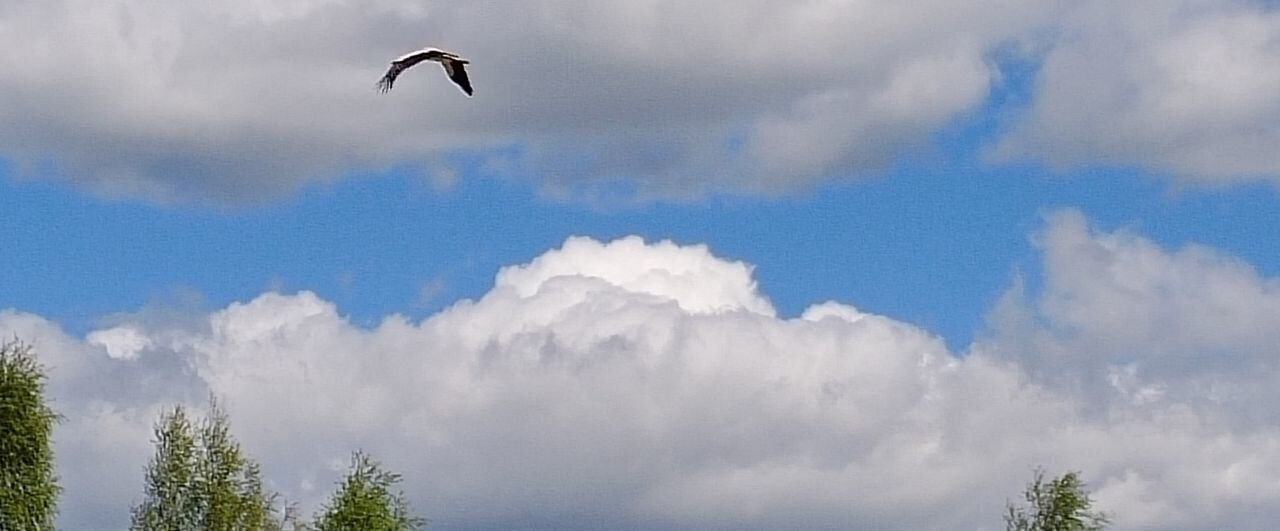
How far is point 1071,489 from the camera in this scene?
11506cm

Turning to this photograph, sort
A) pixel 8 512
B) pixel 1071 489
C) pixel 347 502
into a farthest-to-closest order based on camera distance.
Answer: pixel 1071 489 < pixel 347 502 < pixel 8 512

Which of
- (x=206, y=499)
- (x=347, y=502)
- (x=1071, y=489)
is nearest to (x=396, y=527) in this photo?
(x=347, y=502)

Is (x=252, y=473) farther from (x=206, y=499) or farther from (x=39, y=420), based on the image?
(x=39, y=420)

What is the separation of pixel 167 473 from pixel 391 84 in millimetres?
36857

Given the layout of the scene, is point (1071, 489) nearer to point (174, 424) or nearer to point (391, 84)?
point (174, 424)

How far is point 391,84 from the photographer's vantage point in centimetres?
7144

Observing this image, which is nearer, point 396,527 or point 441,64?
point 441,64

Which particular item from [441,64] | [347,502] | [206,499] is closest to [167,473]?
[206,499]

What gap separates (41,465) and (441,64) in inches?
1467

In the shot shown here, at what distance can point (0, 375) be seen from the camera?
101750mm

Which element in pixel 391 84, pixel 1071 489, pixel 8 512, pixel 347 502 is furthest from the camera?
pixel 1071 489

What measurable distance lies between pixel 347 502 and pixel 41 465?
13.5m

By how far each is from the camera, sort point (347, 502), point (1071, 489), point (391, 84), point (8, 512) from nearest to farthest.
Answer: point (391, 84), point (8, 512), point (347, 502), point (1071, 489)

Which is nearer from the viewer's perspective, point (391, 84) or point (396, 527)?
point (391, 84)
